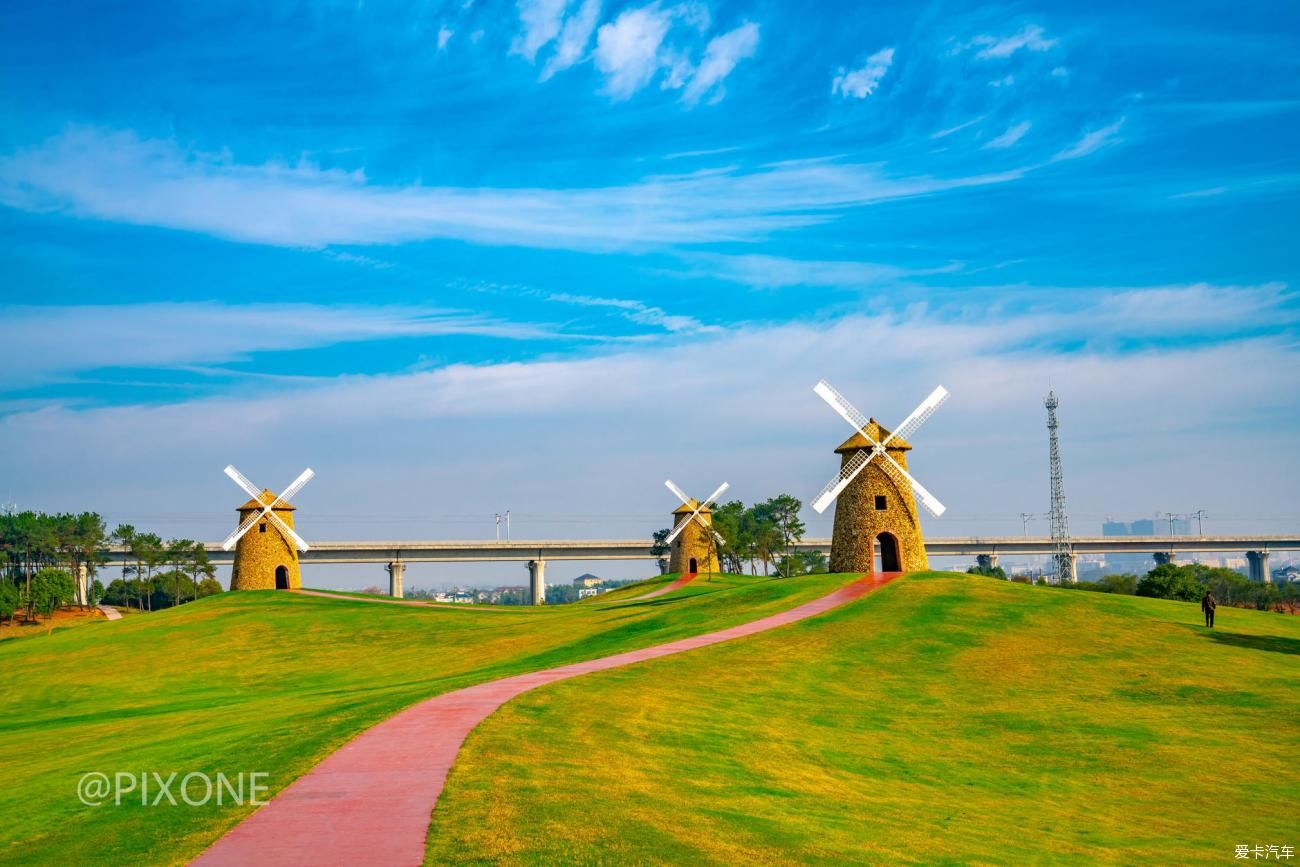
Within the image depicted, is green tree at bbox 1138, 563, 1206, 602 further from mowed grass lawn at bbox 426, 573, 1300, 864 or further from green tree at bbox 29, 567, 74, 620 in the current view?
green tree at bbox 29, 567, 74, 620

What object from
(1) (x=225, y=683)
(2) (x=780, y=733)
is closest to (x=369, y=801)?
(2) (x=780, y=733)

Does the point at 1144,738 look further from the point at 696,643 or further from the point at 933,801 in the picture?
the point at 696,643

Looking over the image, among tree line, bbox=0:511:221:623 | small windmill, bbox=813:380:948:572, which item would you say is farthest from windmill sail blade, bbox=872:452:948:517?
tree line, bbox=0:511:221:623

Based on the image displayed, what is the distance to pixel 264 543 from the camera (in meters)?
102

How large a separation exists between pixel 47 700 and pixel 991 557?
578 feet

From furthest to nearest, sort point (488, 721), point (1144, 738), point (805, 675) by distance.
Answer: point (805, 675)
point (1144, 738)
point (488, 721)

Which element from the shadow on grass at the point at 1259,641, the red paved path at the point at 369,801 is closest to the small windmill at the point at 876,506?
the shadow on grass at the point at 1259,641

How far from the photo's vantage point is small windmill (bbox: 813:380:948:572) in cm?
6775

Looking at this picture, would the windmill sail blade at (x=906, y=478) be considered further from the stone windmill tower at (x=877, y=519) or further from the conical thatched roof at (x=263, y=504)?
the conical thatched roof at (x=263, y=504)

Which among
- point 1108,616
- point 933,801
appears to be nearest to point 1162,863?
point 933,801

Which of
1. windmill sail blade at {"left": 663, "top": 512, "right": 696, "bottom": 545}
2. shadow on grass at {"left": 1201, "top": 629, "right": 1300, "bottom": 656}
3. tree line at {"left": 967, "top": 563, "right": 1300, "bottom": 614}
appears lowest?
tree line at {"left": 967, "top": 563, "right": 1300, "bottom": 614}

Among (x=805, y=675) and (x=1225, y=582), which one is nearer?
(x=805, y=675)

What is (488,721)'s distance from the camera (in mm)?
28781

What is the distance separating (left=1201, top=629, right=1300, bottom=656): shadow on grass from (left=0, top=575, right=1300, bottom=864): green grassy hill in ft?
0.85
